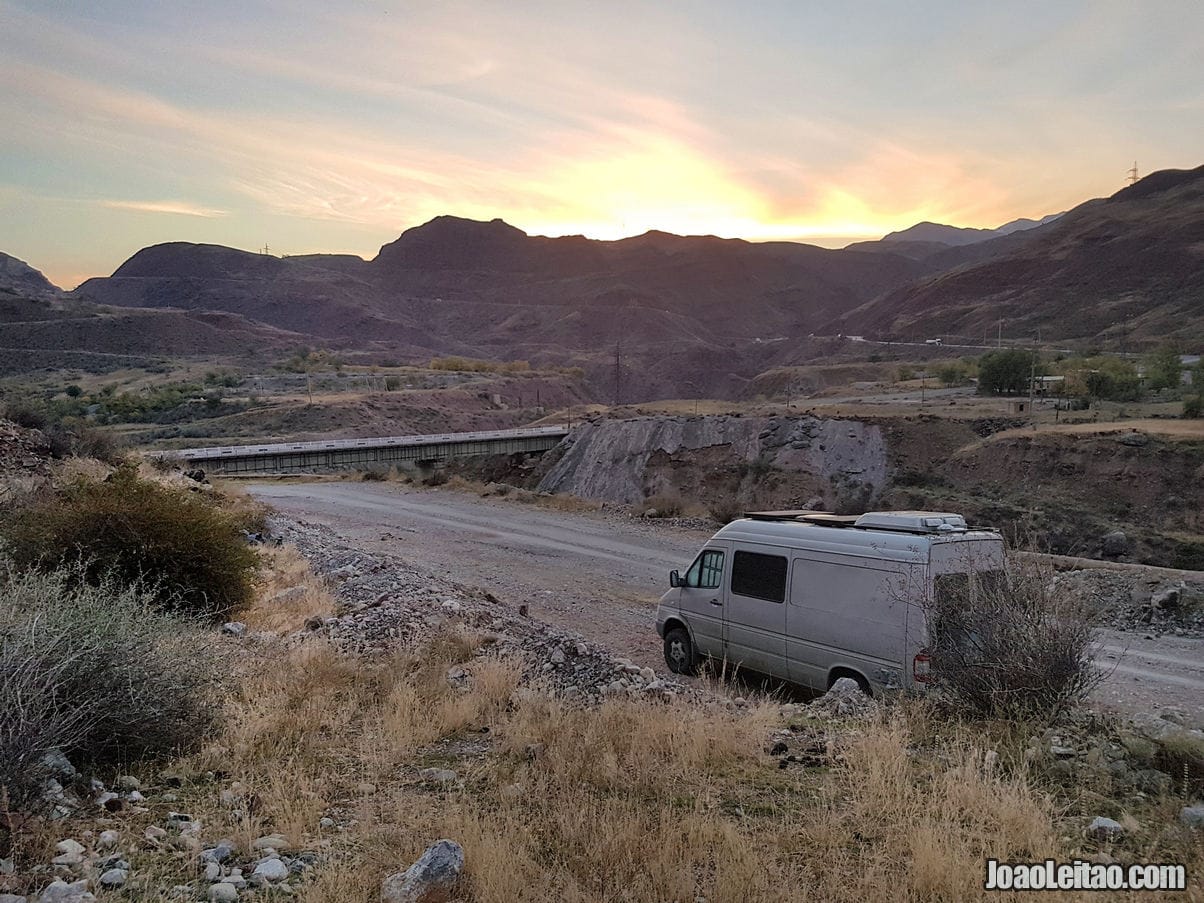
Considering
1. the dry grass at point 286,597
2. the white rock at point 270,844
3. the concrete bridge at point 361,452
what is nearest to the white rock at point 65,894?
the white rock at point 270,844

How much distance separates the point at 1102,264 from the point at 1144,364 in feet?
197

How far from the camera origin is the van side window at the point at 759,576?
29.1ft

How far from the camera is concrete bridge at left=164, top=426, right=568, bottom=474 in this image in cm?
4034

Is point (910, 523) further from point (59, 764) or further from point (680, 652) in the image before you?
point (59, 764)

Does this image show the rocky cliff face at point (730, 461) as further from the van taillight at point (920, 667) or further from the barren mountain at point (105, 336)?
the barren mountain at point (105, 336)

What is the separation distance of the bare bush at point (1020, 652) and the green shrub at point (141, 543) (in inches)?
332

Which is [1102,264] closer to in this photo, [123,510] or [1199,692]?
[1199,692]

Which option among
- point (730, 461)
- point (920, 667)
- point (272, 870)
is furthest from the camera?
point (730, 461)

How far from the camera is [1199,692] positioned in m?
9.73

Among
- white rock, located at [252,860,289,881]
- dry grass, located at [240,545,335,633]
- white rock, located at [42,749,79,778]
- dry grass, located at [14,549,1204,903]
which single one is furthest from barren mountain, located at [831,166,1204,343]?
white rock, located at [42,749,79,778]

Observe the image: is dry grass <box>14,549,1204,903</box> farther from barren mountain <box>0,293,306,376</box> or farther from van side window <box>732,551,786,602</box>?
barren mountain <box>0,293,306,376</box>

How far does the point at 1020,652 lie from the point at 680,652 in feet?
17.0

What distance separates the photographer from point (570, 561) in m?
18.6

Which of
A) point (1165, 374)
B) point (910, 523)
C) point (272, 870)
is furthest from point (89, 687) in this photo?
point (1165, 374)
